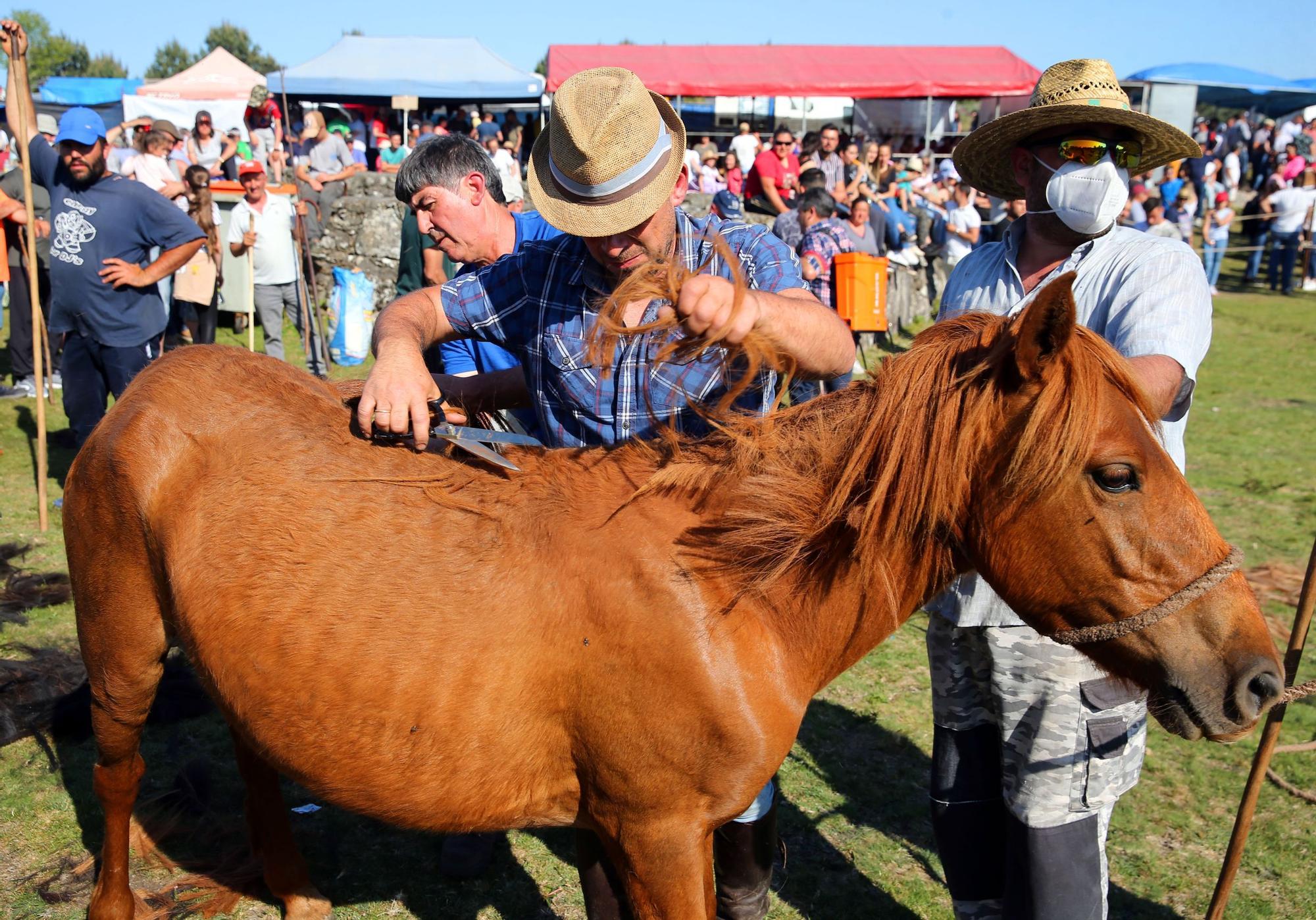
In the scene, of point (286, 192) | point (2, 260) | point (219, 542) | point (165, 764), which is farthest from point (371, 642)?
point (286, 192)

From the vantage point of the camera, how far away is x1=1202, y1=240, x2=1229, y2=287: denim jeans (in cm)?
1986

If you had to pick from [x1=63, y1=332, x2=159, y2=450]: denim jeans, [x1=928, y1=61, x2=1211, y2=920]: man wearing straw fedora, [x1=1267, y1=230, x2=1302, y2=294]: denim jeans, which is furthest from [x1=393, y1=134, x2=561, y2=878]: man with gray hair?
[x1=1267, y1=230, x2=1302, y2=294]: denim jeans

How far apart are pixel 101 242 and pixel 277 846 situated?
16.5 ft

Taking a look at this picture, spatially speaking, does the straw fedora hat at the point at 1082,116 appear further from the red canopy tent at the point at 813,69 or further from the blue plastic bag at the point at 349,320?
the red canopy tent at the point at 813,69

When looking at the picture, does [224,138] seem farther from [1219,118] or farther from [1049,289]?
[1219,118]

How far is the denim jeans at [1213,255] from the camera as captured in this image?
65.2 feet

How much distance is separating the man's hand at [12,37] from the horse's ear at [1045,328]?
6.37m

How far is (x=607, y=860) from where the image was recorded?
271 centimetres

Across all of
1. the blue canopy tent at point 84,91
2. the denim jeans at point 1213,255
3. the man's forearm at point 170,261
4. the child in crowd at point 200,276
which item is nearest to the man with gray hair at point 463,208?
the man's forearm at point 170,261

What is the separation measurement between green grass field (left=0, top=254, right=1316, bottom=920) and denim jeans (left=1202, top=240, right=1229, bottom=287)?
1740 centimetres

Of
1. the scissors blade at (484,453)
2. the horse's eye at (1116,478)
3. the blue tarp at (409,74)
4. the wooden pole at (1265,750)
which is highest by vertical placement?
the blue tarp at (409,74)

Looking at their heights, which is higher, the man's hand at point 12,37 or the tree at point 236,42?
the tree at point 236,42

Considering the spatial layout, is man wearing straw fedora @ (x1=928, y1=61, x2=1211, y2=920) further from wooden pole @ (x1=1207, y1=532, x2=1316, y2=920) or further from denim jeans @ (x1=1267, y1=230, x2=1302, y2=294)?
denim jeans @ (x1=1267, y1=230, x2=1302, y2=294)

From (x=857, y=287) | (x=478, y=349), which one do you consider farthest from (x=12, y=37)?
(x=857, y=287)
